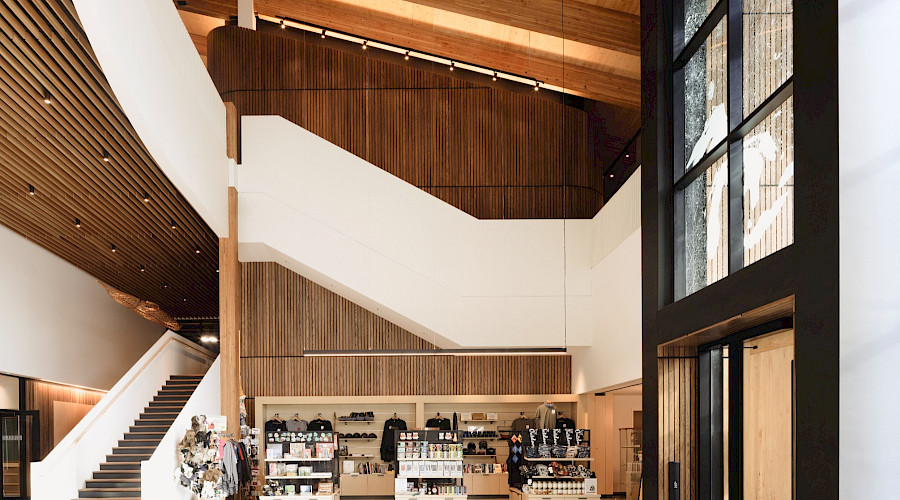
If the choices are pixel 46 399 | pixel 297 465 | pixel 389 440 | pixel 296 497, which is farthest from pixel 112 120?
pixel 389 440

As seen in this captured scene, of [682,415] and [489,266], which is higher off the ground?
[489,266]

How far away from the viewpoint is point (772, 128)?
5766mm

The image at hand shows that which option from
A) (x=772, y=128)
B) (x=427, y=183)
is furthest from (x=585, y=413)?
(x=772, y=128)

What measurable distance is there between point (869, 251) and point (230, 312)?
11117 mm

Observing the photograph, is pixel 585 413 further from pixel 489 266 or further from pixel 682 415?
pixel 682 415

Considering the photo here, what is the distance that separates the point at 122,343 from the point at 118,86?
1323 centimetres

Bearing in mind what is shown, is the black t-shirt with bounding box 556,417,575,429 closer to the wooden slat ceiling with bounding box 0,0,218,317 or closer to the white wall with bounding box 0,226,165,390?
the wooden slat ceiling with bounding box 0,0,218,317

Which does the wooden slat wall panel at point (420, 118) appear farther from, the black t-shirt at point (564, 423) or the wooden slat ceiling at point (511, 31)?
the black t-shirt at point (564, 423)

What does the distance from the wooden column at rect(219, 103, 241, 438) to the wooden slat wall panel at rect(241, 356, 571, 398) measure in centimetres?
219

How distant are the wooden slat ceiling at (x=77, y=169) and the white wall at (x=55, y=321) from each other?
36cm

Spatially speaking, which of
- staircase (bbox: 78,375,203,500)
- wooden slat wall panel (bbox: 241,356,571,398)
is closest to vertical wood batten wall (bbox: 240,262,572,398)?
wooden slat wall panel (bbox: 241,356,571,398)

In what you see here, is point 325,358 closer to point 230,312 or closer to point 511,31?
point 230,312

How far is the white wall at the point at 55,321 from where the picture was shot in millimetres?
13562

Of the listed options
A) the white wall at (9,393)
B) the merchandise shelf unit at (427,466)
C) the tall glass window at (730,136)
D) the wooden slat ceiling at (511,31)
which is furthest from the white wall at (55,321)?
the tall glass window at (730,136)
